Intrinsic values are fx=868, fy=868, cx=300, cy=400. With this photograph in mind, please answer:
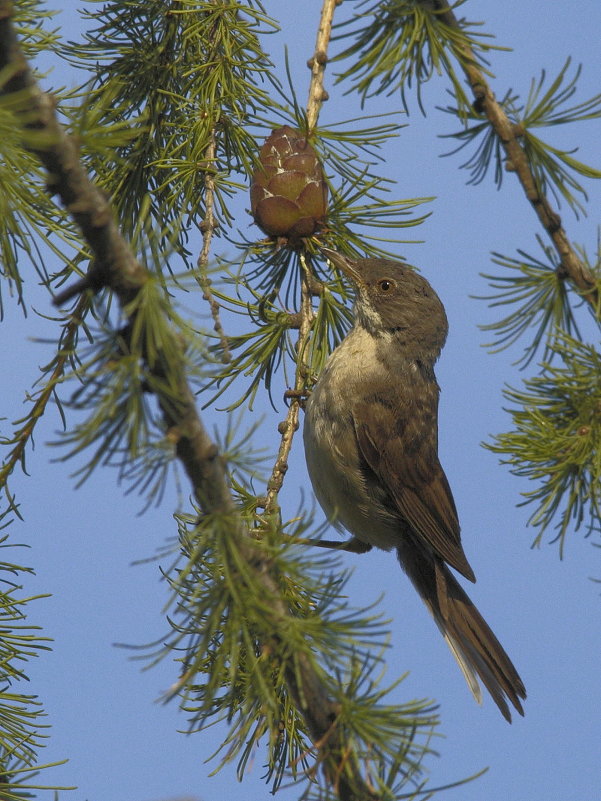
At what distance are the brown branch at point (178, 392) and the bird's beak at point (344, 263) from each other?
7.10ft

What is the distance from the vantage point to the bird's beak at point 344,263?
4.20 metres

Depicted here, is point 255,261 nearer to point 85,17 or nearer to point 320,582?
Result: point 85,17

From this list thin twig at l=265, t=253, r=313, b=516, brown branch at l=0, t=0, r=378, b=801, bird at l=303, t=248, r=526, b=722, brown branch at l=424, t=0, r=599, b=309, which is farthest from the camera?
bird at l=303, t=248, r=526, b=722

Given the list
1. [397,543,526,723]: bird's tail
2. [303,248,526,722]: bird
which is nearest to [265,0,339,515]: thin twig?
[303,248,526,722]: bird

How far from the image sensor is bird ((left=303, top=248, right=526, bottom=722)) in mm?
4789

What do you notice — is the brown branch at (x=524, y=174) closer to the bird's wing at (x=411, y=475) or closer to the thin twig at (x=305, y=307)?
the thin twig at (x=305, y=307)

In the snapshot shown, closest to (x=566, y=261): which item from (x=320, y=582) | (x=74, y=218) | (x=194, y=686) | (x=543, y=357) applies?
(x=543, y=357)

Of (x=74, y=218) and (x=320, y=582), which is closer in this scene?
(x=74, y=218)

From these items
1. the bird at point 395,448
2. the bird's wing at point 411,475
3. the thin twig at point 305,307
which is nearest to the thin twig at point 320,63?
the thin twig at point 305,307

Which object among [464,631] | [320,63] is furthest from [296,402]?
[464,631]

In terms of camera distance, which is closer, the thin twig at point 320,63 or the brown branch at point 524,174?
the brown branch at point 524,174

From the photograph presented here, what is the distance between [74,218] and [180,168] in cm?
190

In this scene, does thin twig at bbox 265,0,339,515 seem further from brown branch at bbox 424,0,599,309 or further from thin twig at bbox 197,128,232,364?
brown branch at bbox 424,0,599,309

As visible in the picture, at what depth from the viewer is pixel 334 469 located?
4.92m
